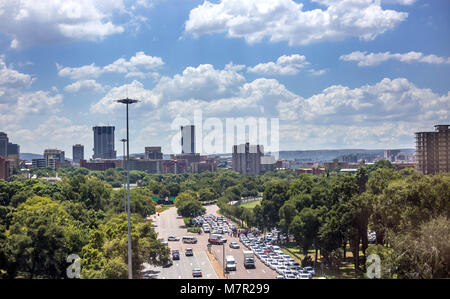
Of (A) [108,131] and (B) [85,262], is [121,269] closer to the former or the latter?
(B) [85,262]

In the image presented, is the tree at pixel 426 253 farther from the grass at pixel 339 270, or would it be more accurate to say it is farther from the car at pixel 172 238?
the car at pixel 172 238

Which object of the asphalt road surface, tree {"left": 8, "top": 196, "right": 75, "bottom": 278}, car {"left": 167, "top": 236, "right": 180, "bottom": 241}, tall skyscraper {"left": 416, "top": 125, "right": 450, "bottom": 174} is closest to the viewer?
tree {"left": 8, "top": 196, "right": 75, "bottom": 278}

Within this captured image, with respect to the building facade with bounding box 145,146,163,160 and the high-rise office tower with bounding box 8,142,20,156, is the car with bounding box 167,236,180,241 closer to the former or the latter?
the high-rise office tower with bounding box 8,142,20,156

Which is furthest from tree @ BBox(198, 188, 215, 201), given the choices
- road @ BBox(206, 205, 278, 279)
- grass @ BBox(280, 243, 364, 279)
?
grass @ BBox(280, 243, 364, 279)

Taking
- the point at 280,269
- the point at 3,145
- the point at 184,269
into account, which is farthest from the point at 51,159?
the point at 280,269

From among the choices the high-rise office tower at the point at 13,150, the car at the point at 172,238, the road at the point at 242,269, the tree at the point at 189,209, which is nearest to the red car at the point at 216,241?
the road at the point at 242,269
